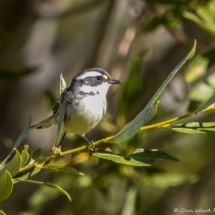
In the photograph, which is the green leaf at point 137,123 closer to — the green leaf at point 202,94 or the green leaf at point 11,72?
the green leaf at point 202,94

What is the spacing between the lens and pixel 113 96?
135 inches

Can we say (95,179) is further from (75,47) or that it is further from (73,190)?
(75,47)

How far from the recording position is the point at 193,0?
256 cm

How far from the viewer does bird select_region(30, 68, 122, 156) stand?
2.17m

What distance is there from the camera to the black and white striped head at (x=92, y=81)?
7.86 feet

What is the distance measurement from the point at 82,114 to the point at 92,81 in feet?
1.42

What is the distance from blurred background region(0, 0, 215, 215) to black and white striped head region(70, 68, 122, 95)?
17 centimetres

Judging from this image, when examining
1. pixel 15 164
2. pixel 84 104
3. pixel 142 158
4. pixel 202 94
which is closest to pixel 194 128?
pixel 142 158

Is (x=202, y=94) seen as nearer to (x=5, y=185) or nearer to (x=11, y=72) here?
(x=5, y=185)

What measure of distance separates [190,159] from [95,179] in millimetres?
1681

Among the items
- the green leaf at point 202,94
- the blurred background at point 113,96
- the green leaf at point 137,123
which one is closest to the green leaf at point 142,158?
the green leaf at point 137,123

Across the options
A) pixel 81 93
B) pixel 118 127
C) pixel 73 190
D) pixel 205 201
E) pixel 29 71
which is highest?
pixel 29 71

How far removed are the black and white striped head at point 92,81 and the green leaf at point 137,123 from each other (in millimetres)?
1039

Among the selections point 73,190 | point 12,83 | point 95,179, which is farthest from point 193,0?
point 12,83
